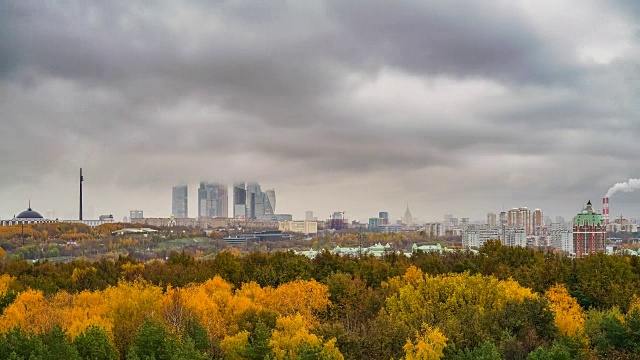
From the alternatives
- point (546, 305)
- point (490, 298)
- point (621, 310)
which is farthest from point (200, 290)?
point (621, 310)

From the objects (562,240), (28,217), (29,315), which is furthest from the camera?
(28,217)

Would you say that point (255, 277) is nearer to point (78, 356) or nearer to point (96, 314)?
point (96, 314)

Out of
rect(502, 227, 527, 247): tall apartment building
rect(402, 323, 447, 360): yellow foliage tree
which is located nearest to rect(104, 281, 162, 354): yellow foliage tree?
rect(402, 323, 447, 360): yellow foliage tree

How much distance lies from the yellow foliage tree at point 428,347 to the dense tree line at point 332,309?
0.05 meters

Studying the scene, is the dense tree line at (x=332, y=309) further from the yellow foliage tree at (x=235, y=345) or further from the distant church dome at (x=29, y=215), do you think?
the distant church dome at (x=29, y=215)

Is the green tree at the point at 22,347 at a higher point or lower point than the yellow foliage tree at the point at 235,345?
higher

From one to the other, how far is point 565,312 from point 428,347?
11.4 metres

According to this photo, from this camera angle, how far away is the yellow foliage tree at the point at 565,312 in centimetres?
2923

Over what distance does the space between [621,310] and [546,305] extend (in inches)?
448

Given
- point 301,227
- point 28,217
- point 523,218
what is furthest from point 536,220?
point 28,217

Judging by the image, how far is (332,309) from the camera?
37312mm

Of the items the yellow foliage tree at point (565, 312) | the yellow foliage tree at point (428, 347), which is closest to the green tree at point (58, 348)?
the yellow foliage tree at point (428, 347)

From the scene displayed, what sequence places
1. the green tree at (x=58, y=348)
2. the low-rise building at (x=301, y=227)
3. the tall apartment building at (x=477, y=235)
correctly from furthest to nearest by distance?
the low-rise building at (x=301, y=227)
the tall apartment building at (x=477, y=235)
the green tree at (x=58, y=348)

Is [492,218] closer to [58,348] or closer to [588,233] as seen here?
[588,233]
